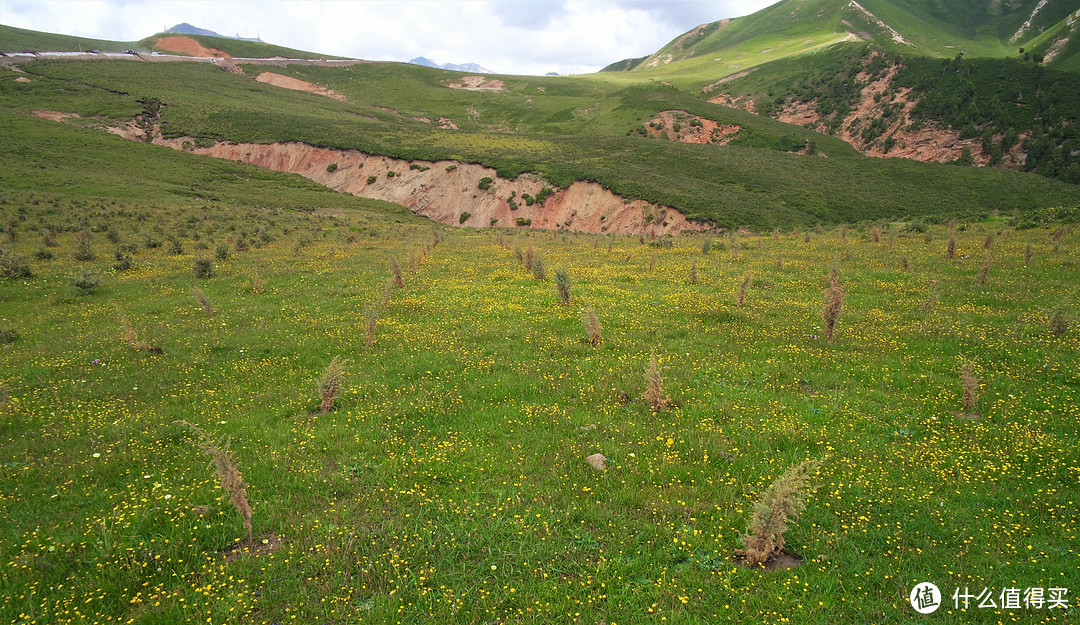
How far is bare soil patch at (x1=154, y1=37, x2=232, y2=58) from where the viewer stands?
538 ft

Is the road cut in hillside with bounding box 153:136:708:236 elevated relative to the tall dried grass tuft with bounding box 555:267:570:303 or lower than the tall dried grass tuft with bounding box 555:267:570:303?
elevated

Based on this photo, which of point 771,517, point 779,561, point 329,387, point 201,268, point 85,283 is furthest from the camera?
point 201,268

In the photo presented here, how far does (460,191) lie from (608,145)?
29.4 meters

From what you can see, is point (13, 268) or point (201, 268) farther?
point (201, 268)

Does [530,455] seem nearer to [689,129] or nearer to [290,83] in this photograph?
[689,129]

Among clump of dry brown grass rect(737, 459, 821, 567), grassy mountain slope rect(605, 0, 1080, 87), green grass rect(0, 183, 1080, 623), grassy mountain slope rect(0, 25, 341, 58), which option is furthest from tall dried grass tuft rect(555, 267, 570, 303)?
grassy mountain slope rect(0, 25, 341, 58)

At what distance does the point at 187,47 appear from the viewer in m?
167

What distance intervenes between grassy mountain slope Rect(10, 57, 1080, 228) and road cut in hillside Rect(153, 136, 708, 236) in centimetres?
171

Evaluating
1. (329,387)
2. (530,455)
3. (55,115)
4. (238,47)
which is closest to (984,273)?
(530,455)

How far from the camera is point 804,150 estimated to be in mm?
88312

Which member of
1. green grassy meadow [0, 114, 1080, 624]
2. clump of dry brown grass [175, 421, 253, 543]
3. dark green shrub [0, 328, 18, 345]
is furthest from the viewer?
dark green shrub [0, 328, 18, 345]

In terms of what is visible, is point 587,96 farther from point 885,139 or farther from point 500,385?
point 500,385

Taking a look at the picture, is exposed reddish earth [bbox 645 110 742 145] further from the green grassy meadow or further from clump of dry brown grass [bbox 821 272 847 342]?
clump of dry brown grass [bbox 821 272 847 342]

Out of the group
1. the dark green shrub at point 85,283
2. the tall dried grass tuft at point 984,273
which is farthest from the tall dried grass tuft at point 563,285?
the dark green shrub at point 85,283
